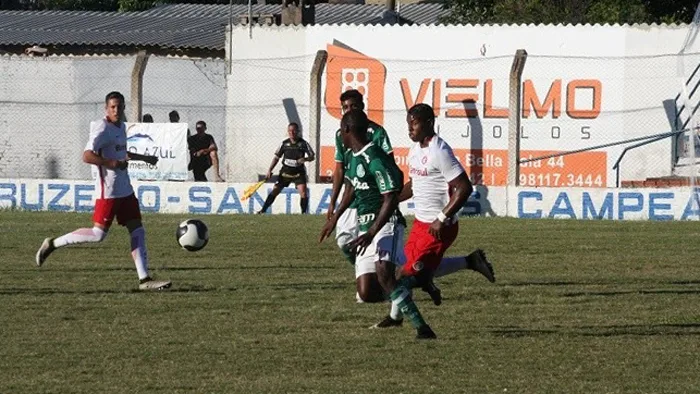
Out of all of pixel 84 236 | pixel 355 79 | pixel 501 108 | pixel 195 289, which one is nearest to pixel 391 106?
pixel 355 79

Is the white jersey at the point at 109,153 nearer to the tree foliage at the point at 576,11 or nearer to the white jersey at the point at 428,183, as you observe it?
the white jersey at the point at 428,183

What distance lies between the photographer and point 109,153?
51.9 ft

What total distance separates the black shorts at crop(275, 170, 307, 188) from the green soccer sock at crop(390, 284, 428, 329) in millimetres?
17096

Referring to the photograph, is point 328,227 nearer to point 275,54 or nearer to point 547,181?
A: point 547,181

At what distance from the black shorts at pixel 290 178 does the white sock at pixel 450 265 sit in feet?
48.5

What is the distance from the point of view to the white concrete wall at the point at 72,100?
36.6 metres

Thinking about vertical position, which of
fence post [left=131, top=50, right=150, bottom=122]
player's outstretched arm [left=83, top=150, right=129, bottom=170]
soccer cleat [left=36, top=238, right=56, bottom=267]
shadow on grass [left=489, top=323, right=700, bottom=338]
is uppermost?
fence post [left=131, top=50, right=150, bottom=122]

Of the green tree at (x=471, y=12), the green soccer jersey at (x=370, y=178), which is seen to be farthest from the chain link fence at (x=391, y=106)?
the green soccer jersey at (x=370, y=178)

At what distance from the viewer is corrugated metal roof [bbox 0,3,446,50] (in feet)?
145

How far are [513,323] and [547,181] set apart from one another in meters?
19.8

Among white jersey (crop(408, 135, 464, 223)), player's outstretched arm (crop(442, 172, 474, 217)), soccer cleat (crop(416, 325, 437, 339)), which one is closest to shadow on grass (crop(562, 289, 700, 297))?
white jersey (crop(408, 135, 464, 223))

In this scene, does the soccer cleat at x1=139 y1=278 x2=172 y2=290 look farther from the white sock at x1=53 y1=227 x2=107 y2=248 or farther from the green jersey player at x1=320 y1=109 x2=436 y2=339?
Answer: the green jersey player at x1=320 y1=109 x2=436 y2=339

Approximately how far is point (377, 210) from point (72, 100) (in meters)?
27.3

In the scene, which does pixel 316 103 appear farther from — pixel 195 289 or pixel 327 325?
pixel 327 325
